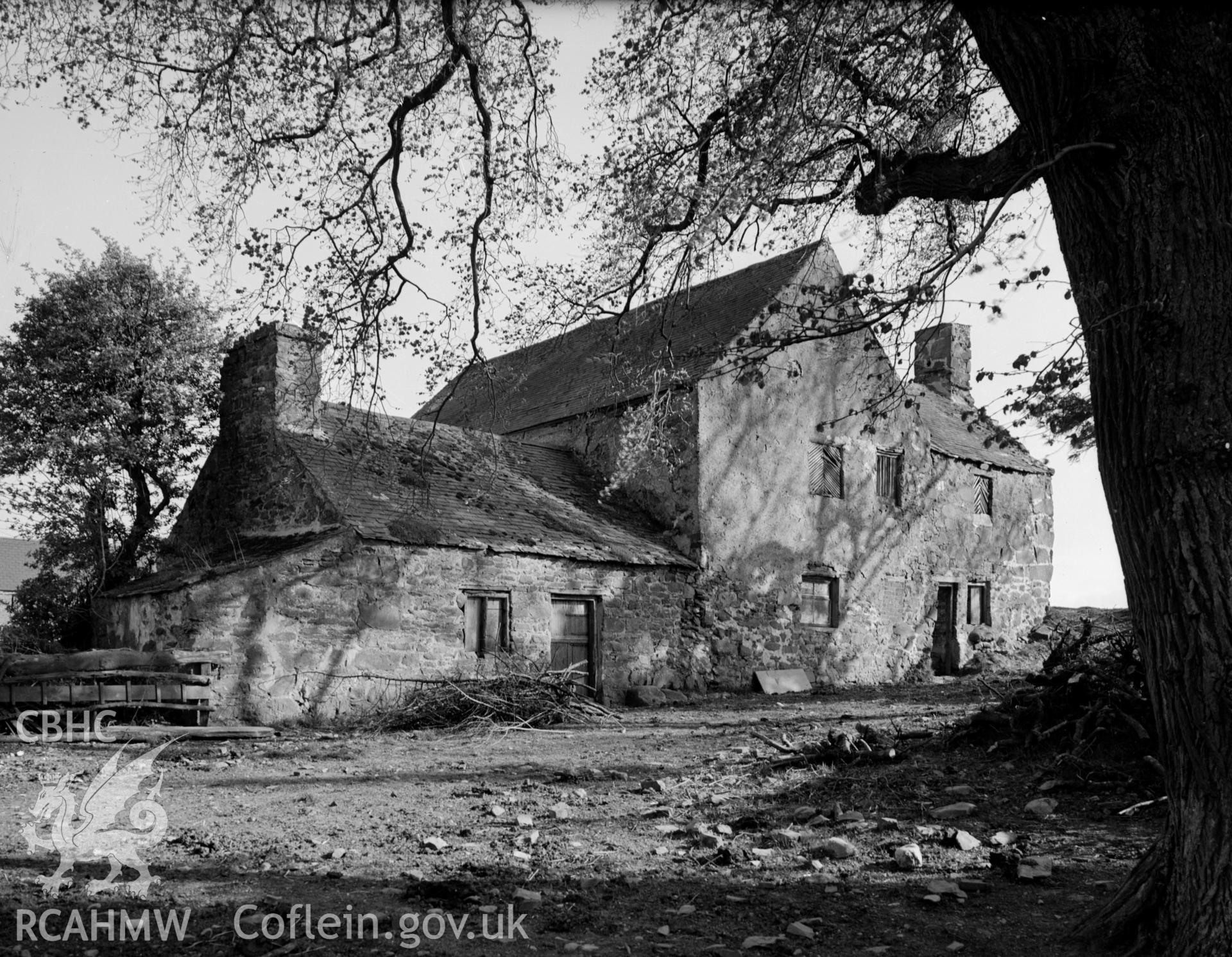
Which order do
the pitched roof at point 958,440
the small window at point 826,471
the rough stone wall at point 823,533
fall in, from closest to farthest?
1. the rough stone wall at point 823,533
2. the small window at point 826,471
3. the pitched roof at point 958,440

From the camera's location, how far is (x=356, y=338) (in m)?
8.52

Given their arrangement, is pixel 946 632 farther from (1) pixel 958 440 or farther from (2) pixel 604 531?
(2) pixel 604 531

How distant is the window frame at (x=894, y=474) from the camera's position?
2064 centimetres

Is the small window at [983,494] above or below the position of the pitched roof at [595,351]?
below

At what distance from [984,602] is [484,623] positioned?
13169mm

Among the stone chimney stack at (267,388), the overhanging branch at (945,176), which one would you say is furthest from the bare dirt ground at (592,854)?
the stone chimney stack at (267,388)

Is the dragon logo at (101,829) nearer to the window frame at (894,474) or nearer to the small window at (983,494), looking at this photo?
the window frame at (894,474)

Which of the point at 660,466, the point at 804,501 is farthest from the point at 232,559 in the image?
the point at 804,501

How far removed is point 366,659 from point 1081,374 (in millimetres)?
10391

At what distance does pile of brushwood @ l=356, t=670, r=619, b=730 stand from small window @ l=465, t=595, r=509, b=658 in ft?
2.94

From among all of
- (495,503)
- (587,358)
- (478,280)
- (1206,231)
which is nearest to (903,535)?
(587,358)

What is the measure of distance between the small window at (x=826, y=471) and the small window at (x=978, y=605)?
16.4ft

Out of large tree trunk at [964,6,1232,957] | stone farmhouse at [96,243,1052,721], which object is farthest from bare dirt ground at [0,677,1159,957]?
stone farmhouse at [96,243,1052,721]

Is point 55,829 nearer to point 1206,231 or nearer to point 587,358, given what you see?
point 1206,231
